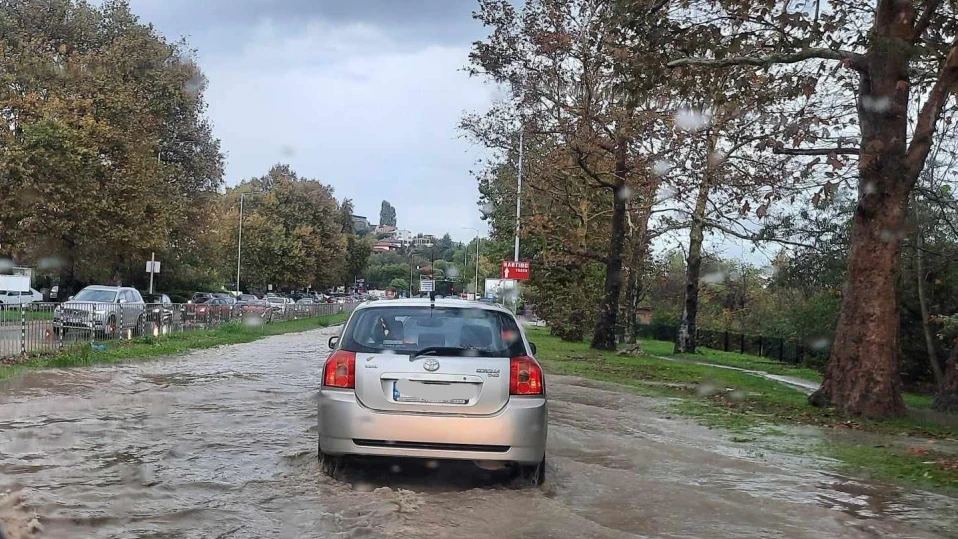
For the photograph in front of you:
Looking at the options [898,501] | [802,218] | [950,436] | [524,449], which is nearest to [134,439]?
[524,449]

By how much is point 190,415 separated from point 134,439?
188 cm

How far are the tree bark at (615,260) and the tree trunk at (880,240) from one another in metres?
12.7

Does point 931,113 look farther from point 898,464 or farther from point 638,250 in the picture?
point 638,250

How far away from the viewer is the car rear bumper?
254 inches

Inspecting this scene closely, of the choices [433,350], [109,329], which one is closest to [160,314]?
[109,329]

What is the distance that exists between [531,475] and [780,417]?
23.6 ft

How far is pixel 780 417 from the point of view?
42.4ft

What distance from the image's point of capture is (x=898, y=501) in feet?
23.6

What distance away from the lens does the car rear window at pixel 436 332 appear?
6.80m

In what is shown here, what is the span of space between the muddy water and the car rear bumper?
0.36m

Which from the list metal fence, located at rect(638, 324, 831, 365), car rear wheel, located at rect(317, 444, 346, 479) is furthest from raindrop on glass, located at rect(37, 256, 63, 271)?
car rear wheel, located at rect(317, 444, 346, 479)

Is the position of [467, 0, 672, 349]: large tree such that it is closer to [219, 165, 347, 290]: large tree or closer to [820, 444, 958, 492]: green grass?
[820, 444, 958, 492]: green grass

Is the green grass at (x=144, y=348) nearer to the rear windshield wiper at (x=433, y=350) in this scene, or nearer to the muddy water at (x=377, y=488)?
the muddy water at (x=377, y=488)

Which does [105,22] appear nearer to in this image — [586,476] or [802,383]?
[802,383]
